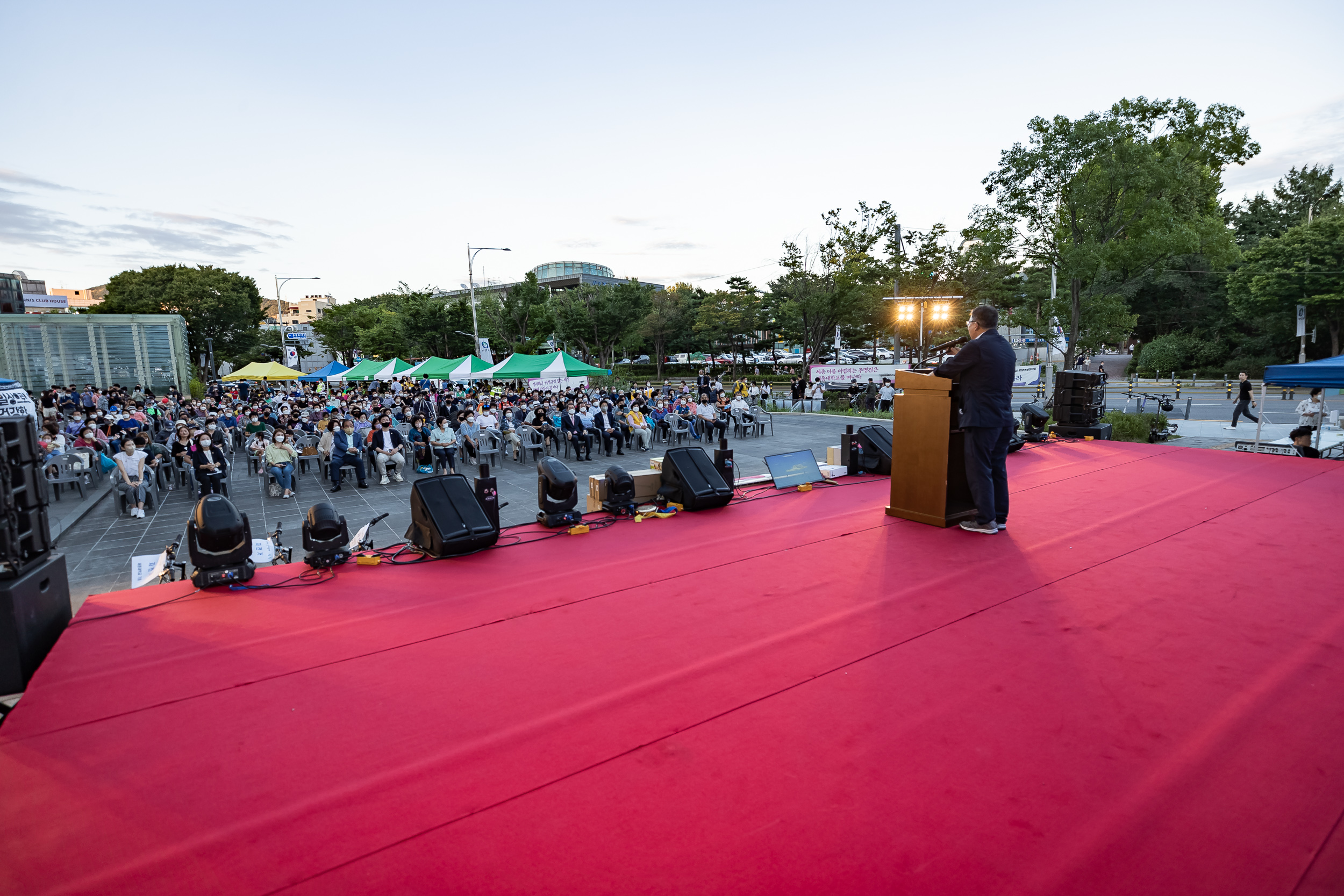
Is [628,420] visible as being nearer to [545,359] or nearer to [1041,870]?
[545,359]

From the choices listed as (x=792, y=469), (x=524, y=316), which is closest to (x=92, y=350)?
(x=524, y=316)

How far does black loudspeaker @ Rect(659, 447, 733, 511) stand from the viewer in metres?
5.89

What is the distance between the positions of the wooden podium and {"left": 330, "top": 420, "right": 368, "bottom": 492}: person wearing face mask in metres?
8.32

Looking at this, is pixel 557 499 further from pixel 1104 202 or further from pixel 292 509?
pixel 1104 202

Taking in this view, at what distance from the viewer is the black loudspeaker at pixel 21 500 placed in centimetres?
301

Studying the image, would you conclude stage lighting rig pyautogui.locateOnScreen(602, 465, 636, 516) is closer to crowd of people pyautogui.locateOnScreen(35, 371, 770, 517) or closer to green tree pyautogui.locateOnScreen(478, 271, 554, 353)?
crowd of people pyautogui.locateOnScreen(35, 371, 770, 517)

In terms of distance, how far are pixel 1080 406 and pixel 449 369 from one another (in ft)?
57.3

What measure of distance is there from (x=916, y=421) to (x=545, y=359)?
15.1m

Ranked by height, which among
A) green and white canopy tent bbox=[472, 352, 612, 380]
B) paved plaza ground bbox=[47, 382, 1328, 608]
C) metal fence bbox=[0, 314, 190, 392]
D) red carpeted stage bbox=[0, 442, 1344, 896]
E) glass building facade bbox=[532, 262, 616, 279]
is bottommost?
paved plaza ground bbox=[47, 382, 1328, 608]

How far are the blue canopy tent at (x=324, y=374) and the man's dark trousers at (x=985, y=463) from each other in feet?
86.8

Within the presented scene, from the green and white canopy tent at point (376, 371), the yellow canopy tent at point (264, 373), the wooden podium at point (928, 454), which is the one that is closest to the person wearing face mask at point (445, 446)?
the wooden podium at point (928, 454)

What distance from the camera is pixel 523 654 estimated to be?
3119 mm

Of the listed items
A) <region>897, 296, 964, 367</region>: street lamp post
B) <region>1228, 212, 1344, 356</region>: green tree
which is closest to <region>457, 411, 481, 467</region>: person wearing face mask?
<region>897, 296, 964, 367</region>: street lamp post

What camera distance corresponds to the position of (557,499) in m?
5.46
